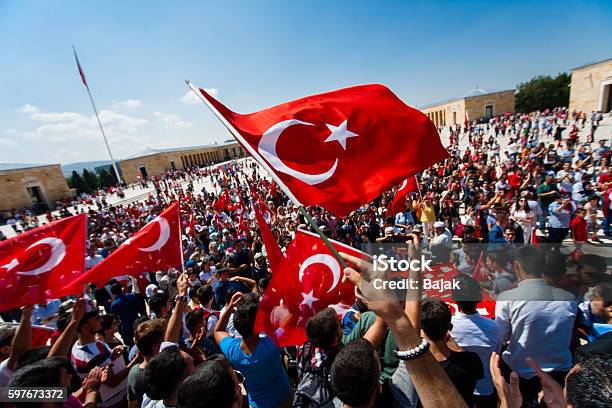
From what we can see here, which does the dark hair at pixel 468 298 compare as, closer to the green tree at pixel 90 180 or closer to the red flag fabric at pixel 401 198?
the red flag fabric at pixel 401 198

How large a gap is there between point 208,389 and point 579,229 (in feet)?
26.4

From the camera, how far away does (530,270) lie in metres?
2.92

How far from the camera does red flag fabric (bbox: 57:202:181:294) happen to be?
369cm

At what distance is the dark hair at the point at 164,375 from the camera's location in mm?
1830

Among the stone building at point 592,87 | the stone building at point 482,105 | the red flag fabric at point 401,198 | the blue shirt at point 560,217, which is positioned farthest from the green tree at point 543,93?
the red flag fabric at point 401,198

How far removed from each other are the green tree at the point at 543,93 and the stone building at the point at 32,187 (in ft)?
285

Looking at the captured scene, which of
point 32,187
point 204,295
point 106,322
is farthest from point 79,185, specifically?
point 204,295

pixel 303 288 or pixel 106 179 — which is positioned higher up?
pixel 106 179

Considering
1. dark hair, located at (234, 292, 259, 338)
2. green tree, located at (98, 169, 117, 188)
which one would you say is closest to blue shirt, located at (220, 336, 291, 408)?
dark hair, located at (234, 292, 259, 338)

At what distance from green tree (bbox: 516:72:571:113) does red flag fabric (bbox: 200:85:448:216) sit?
73024 mm

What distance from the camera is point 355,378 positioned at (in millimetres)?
1317

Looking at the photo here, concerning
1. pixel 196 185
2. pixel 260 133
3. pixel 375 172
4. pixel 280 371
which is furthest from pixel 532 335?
pixel 196 185

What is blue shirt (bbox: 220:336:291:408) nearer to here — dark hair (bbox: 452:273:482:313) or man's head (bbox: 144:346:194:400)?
man's head (bbox: 144:346:194:400)

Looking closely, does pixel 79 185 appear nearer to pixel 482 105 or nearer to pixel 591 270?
pixel 591 270
